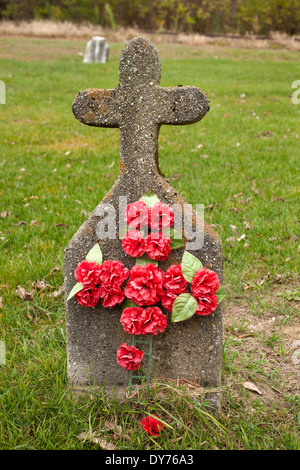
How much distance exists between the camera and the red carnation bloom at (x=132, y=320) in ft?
6.72

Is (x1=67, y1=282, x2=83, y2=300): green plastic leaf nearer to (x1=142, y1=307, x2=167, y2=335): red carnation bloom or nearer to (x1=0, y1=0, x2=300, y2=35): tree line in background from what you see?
(x1=142, y1=307, x2=167, y2=335): red carnation bloom

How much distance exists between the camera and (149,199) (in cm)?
212

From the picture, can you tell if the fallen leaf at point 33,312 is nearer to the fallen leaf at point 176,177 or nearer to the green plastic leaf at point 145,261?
the green plastic leaf at point 145,261

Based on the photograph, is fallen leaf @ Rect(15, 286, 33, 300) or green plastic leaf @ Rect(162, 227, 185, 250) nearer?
green plastic leaf @ Rect(162, 227, 185, 250)

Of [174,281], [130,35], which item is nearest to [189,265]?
[174,281]

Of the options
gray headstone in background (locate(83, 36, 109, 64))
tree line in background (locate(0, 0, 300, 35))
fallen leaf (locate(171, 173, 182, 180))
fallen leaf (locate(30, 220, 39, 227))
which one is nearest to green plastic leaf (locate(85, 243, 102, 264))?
fallen leaf (locate(30, 220, 39, 227))

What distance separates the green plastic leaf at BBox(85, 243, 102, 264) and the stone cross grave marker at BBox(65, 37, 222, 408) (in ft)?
0.13

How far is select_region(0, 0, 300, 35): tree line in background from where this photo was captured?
90.9 feet

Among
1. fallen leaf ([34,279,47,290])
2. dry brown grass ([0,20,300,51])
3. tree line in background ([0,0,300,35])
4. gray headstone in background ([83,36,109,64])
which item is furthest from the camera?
tree line in background ([0,0,300,35])

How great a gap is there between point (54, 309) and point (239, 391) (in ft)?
4.57

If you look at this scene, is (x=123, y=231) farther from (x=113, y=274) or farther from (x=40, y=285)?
(x=40, y=285)

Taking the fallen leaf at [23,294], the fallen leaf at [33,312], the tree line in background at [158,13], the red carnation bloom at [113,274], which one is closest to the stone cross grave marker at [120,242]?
the red carnation bloom at [113,274]

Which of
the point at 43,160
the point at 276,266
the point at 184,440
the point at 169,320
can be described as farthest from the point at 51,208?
the point at 184,440

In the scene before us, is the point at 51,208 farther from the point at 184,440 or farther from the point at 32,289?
the point at 184,440
